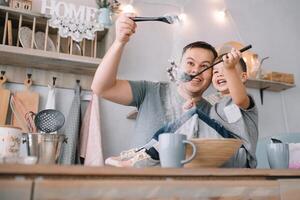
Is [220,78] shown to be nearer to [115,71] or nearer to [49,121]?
[115,71]

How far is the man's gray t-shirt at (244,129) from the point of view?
0.80 m

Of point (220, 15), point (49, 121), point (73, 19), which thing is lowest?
point (49, 121)

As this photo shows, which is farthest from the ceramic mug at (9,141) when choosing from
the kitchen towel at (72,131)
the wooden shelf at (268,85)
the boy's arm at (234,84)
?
the wooden shelf at (268,85)

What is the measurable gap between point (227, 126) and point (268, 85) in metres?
1.53

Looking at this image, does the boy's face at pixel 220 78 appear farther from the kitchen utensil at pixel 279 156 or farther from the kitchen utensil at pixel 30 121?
the kitchen utensil at pixel 30 121

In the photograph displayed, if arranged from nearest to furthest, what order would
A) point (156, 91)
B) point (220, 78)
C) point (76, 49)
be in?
point (220, 78), point (156, 91), point (76, 49)

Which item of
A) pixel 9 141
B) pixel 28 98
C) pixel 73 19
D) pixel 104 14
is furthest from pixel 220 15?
pixel 9 141

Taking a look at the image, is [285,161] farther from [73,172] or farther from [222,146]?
[73,172]

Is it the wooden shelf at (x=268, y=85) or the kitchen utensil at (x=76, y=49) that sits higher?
the kitchen utensil at (x=76, y=49)

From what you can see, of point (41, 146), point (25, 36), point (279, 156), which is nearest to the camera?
point (41, 146)

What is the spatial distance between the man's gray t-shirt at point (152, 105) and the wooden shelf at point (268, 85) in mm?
1091

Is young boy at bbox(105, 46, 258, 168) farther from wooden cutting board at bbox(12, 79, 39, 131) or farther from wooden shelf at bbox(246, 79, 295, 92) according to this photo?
wooden shelf at bbox(246, 79, 295, 92)

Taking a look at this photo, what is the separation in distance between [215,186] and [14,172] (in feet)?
1.04

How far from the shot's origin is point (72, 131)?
5.48 ft
